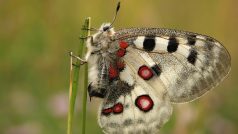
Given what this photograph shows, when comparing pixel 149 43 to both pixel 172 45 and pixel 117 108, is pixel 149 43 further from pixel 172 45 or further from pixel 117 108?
pixel 117 108

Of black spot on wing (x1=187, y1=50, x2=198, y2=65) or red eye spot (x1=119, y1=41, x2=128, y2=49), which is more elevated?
red eye spot (x1=119, y1=41, x2=128, y2=49)

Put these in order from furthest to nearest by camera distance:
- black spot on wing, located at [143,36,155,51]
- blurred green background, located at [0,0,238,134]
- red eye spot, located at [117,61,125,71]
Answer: blurred green background, located at [0,0,238,134] → red eye spot, located at [117,61,125,71] → black spot on wing, located at [143,36,155,51]

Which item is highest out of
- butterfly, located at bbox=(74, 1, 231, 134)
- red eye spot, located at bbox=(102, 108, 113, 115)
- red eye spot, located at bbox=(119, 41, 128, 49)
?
red eye spot, located at bbox=(119, 41, 128, 49)

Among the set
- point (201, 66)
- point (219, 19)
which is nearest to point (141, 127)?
point (201, 66)

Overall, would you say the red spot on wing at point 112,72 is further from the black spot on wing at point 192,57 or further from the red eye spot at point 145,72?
the black spot on wing at point 192,57

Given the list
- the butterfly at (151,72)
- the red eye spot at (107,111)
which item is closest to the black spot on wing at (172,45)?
the butterfly at (151,72)

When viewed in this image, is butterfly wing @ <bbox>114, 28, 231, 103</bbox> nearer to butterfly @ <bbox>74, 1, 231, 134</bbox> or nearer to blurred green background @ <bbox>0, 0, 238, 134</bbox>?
butterfly @ <bbox>74, 1, 231, 134</bbox>

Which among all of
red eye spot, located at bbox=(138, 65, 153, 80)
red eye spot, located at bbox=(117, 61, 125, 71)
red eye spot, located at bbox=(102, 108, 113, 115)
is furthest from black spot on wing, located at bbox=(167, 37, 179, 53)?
red eye spot, located at bbox=(102, 108, 113, 115)

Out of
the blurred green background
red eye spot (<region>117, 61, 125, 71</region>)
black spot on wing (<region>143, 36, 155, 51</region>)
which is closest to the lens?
black spot on wing (<region>143, 36, 155, 51</region>)
